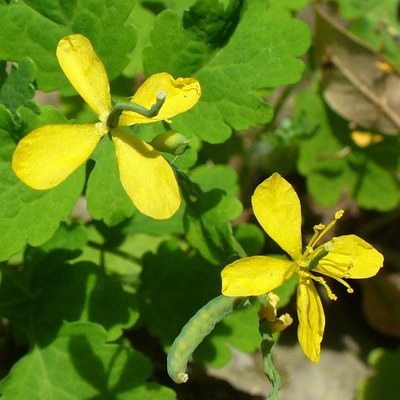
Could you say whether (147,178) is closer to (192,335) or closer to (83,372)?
(192,335)

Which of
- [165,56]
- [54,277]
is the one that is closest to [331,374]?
[54,277]

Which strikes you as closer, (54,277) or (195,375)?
(54,277)

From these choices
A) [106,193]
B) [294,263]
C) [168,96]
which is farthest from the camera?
[106,193]

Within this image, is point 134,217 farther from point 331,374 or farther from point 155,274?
point 331,374

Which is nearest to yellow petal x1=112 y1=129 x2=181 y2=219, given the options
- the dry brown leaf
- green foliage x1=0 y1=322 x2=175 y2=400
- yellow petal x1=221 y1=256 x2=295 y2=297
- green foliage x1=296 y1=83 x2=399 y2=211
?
yellow petal x1=221 y1=256 x2=295 y2=297

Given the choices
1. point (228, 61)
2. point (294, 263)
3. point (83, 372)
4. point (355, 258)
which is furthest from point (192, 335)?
point (228, 61)

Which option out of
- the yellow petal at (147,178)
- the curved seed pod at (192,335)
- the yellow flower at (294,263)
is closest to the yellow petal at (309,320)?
the yellow flower at (294,263)

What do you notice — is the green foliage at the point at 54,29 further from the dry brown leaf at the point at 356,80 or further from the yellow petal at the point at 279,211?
the dry brown leaf at the point at 356,80
